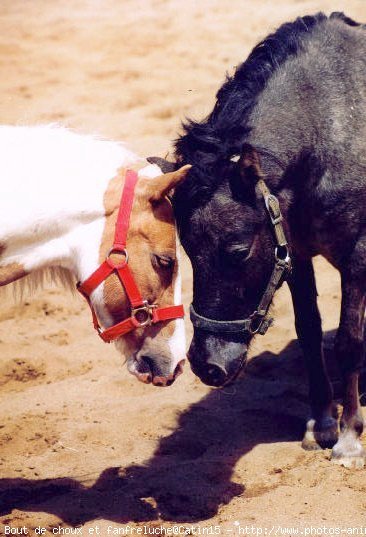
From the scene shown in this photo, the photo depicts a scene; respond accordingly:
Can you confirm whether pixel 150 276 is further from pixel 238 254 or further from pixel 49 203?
pixel 49 203

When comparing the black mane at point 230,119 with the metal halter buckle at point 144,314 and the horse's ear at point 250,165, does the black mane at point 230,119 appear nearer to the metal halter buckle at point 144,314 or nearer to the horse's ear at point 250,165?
the horse's ear at point 250,165

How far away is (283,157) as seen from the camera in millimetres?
3678

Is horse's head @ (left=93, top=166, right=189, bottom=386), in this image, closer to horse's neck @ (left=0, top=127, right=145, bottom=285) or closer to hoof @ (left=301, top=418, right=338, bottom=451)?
horse's neck @ (left=0, top=127, right=145, bottom=285)

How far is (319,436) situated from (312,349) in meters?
0.48

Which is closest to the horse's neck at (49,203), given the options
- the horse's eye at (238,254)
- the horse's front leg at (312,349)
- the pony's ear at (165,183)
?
the pony's ear at (165,183)

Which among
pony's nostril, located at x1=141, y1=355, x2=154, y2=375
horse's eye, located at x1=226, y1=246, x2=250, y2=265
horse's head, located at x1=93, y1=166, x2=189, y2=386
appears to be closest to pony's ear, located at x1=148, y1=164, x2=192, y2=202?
horse's head, located at x1=93, y1=166, x2=189, y2=386

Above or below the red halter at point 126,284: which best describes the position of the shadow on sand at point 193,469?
below

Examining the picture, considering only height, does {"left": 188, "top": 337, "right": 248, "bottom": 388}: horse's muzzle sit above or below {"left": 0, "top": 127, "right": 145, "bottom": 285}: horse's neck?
below

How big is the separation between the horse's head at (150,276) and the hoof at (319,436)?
3.51ft

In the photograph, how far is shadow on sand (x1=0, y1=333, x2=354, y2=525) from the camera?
3684 millimetres

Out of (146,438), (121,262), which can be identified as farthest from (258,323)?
(146,438)

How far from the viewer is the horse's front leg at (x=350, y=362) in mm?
3928

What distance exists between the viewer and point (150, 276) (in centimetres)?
342

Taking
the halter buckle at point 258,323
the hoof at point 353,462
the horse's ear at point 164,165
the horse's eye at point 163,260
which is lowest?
the hoof at point 353,462
